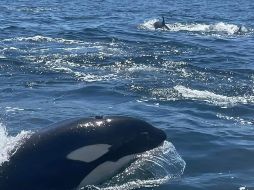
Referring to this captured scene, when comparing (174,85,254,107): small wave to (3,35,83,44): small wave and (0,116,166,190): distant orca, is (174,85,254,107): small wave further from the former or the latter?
(3,35,83,44): small wave

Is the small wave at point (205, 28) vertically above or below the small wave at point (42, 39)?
below

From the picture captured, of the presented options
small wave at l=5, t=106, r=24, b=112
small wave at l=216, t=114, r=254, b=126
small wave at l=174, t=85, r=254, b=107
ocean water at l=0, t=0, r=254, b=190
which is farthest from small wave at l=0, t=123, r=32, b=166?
small wave at l=174, t=85, r=254, b=107

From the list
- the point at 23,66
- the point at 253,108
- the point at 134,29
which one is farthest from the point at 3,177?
the point at 134,29

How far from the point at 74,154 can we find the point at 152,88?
8.37 m

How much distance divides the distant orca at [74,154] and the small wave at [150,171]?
0.54 feet

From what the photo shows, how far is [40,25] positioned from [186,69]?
17.3 m

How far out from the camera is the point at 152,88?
56.4 ft

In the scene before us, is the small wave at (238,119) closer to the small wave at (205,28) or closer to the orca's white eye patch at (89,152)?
the orca's white eye patch at (89,152)

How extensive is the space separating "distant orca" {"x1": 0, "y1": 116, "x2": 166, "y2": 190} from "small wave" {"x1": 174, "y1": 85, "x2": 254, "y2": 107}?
6.22 metres

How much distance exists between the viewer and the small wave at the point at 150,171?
31.9 ft

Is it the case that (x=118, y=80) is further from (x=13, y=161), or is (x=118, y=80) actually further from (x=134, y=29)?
(x=134, y=29)

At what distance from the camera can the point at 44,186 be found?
28.7 ft

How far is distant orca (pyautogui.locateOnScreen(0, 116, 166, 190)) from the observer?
880cm

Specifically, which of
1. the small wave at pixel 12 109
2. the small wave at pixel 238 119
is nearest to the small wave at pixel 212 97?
the small wave at pixel 238 119
